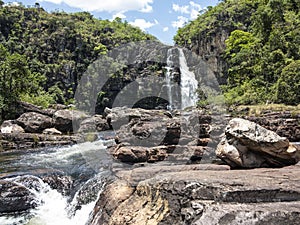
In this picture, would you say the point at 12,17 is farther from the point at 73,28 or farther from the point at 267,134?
the point at 267,134

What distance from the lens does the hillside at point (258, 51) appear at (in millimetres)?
23938

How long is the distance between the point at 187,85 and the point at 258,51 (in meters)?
12.1

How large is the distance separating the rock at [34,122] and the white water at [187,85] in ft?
66.9

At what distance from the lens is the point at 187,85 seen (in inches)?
1663

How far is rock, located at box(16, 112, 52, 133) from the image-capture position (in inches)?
882

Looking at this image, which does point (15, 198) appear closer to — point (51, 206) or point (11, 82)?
point (51, 206)

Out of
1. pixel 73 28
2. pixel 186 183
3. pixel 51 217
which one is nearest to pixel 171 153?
pixel 51 217

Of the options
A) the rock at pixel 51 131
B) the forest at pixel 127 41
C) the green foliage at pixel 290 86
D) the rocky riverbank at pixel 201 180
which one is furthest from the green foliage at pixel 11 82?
the green foliage at pixel 290 86

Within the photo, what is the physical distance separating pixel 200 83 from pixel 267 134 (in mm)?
37827

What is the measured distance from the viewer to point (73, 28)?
207 feet

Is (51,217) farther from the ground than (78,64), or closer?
closer

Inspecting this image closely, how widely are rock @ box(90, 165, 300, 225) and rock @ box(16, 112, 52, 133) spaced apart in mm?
19062

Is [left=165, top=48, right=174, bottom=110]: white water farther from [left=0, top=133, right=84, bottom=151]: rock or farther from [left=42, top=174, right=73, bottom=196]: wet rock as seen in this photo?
[left=42, top=174, right=73, bottom=196]: wet rock

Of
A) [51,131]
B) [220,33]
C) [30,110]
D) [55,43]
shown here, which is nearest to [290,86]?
[51,131]
